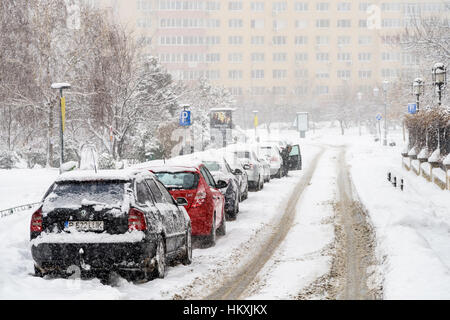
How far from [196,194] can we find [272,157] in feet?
58.9

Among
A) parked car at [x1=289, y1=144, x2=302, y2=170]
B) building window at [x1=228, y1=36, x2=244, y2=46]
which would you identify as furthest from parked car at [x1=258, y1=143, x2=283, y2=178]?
building window at [x1=228, y1=36, x2=244, y2=46]

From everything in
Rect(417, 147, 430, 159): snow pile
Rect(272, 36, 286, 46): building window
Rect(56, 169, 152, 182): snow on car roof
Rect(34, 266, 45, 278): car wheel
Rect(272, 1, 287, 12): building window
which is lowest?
Rect(34, 266, 45, 278): car wheel

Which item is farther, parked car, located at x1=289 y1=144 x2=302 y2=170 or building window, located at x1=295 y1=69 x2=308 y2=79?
building window, located at x1=295 y1=69 x2=308 y2=79

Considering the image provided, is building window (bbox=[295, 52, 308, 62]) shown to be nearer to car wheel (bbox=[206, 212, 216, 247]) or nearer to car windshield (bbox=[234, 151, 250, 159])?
car windshield (bbox=[234, 151, 250, 159])

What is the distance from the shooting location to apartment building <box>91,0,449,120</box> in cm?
14188

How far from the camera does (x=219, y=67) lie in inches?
5669

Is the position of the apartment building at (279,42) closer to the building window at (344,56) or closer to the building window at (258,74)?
the building window at (344,56)

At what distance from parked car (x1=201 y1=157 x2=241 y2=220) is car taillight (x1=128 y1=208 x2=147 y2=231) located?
782 cm

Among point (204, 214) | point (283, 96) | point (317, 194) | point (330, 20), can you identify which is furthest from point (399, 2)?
point (204, 214)

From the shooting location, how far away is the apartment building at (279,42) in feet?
465

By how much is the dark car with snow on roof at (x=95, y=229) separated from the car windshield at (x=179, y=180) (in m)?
3.61

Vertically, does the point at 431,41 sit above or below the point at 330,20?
below
